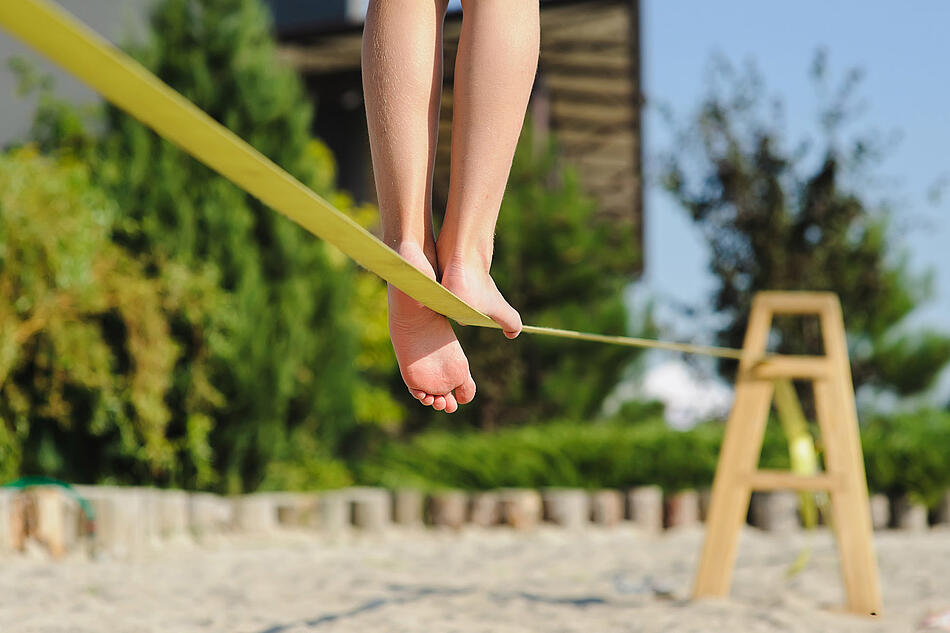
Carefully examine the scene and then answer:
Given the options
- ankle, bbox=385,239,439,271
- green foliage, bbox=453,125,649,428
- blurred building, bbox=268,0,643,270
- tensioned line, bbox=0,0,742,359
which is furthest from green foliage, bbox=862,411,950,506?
tensioned line, bbox=0,0,742,359

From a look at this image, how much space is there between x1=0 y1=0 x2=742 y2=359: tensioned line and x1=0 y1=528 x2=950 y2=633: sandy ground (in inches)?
70.3

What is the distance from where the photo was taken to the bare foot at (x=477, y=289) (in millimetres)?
1531

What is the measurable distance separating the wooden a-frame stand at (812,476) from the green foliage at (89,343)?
11.2 feet

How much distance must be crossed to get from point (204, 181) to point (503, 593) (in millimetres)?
3717

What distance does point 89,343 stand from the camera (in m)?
5.45

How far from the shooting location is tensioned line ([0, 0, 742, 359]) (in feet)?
2.82

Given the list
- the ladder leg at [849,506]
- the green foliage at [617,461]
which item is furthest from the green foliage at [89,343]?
the ladder leg at [849,506]

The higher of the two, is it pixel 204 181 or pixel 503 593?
pixel 204 181

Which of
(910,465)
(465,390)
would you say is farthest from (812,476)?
(910,465)

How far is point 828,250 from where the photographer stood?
844 centimetres

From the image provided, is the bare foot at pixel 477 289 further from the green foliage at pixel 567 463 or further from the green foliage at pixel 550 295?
the green foliage at pixel 550 295

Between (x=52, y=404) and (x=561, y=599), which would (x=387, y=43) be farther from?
(x=52, y=404)

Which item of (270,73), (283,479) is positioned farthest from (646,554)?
(270,73)

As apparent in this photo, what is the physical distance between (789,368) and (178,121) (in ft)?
8.57
